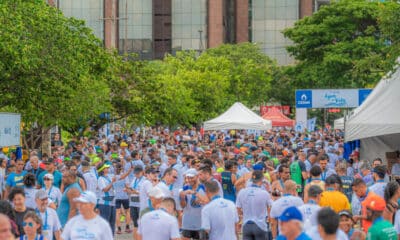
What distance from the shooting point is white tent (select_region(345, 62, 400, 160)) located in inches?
818

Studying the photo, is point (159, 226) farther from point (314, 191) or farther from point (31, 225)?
point (314, 191)

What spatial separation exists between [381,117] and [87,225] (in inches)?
494

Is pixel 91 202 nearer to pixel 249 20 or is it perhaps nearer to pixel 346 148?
pixel 346 148

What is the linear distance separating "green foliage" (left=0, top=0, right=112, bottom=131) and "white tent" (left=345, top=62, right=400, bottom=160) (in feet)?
25.9

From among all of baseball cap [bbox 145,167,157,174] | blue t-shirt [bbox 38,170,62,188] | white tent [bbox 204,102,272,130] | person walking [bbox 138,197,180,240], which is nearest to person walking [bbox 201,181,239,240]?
person walking [bbox 138,197,180,240]

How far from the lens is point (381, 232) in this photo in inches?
362

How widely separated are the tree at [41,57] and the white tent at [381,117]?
26.0 feet

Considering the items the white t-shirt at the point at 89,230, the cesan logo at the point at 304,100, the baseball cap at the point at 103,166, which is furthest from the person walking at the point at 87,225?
the cesan logo at the point at 304,100

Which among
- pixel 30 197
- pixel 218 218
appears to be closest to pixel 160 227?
pixel 218 218

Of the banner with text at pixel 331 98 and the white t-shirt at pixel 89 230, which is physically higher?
the banner with text at pixel 331 98

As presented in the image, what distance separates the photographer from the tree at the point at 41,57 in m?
23.6

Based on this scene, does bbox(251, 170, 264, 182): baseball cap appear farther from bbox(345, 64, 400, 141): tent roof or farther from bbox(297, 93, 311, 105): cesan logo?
bbox(297, 93, 311, 105): cesan logo

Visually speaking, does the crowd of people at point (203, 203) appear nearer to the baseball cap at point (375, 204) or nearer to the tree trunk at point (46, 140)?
the baseball cap at point (375, 204)

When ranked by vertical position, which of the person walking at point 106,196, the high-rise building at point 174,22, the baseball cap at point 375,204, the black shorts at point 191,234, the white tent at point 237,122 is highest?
the high-rise building at point 174,22
